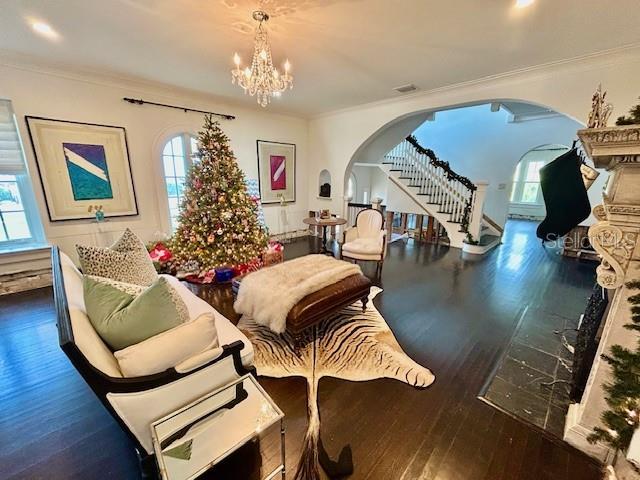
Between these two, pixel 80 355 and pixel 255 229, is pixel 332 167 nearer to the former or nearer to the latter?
pixel 255 229

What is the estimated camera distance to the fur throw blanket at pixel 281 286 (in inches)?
85.5

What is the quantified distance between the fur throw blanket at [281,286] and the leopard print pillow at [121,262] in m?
0.84

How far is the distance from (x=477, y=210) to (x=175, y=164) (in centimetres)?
568

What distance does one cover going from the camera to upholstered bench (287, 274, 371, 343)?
6.95 feet

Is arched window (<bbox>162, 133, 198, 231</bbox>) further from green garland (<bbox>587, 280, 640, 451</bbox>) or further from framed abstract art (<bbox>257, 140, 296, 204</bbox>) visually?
green garland (<bbox>587, 280, 640, 451</bbox>)

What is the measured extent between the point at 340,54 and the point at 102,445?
3.79 metres

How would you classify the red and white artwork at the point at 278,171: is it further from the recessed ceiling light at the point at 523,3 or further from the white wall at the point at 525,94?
the recessed ceiling light at the point at 523,3

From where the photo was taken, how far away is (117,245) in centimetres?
221


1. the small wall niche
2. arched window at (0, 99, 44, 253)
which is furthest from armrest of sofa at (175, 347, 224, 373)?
the small wall niche

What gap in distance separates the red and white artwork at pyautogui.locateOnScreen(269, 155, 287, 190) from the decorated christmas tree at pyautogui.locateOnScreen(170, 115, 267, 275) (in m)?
2.09

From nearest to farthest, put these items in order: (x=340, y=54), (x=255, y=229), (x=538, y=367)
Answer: (x=538, y=367), (x=340, y=54), (x=255, y=229)

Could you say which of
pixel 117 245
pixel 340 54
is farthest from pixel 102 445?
pixel 340 54

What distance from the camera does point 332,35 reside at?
246 centimetres

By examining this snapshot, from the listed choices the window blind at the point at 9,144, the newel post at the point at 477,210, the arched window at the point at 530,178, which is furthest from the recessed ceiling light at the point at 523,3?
the arched window at the point at 530,178
